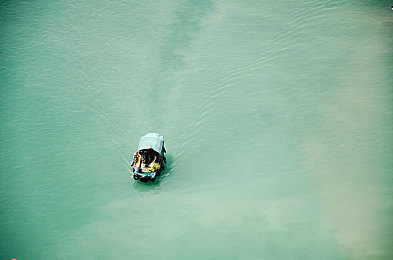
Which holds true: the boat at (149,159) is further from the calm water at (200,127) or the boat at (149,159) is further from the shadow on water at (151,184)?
the calm water at (200,127)

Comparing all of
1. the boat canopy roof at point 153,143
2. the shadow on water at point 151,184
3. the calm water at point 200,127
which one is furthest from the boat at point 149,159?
the calm water at point 200,127

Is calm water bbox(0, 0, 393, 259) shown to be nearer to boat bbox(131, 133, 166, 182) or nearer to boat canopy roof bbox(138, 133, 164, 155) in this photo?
boat bbox(131, 133, 166, 182)

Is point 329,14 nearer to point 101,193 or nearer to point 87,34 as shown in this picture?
point 87,34

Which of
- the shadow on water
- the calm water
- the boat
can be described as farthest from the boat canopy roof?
the calm water

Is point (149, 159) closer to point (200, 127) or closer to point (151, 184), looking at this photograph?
point (151, 184)

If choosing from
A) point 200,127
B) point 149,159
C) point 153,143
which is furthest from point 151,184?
point 200,127

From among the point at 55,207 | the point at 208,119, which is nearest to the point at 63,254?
the point at 55,207
